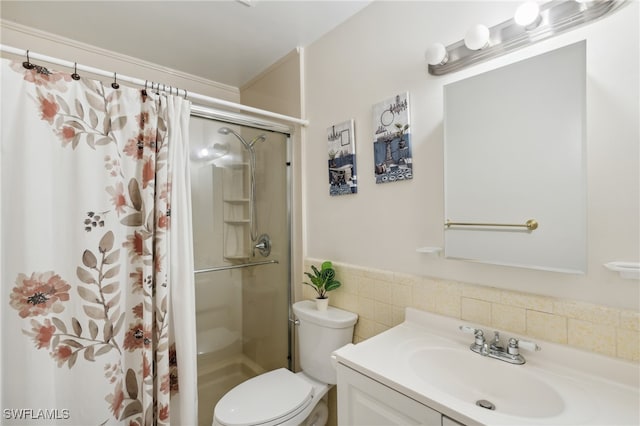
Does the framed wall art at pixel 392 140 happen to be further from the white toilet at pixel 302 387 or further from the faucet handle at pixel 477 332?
A: the white toilet at pixel 302 387

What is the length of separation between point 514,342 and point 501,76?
90 cm

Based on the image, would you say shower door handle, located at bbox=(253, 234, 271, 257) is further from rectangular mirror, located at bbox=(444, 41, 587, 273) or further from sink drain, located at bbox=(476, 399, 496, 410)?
sink drain, located at bbox=(476, 399, 496, 410)

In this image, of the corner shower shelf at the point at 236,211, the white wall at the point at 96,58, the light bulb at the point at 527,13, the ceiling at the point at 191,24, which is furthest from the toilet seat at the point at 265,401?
the white wall at the point at 96,58

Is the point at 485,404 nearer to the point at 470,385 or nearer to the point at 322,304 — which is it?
the point at 470,385

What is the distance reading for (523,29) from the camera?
96 cm

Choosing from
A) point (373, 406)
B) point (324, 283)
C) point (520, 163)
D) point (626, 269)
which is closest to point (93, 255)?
point (324, 283)

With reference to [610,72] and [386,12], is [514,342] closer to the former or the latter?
[610,72]

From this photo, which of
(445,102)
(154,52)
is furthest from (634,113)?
(154,52)

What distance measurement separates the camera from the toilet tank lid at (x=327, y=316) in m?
1.43

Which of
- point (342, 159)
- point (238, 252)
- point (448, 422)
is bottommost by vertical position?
point (448, 422)

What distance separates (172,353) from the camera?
4.51 feet

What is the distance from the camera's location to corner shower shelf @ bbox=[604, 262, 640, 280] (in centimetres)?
74

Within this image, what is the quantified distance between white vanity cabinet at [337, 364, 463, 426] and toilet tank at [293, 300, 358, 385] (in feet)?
1.42

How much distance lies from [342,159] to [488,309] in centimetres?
97
